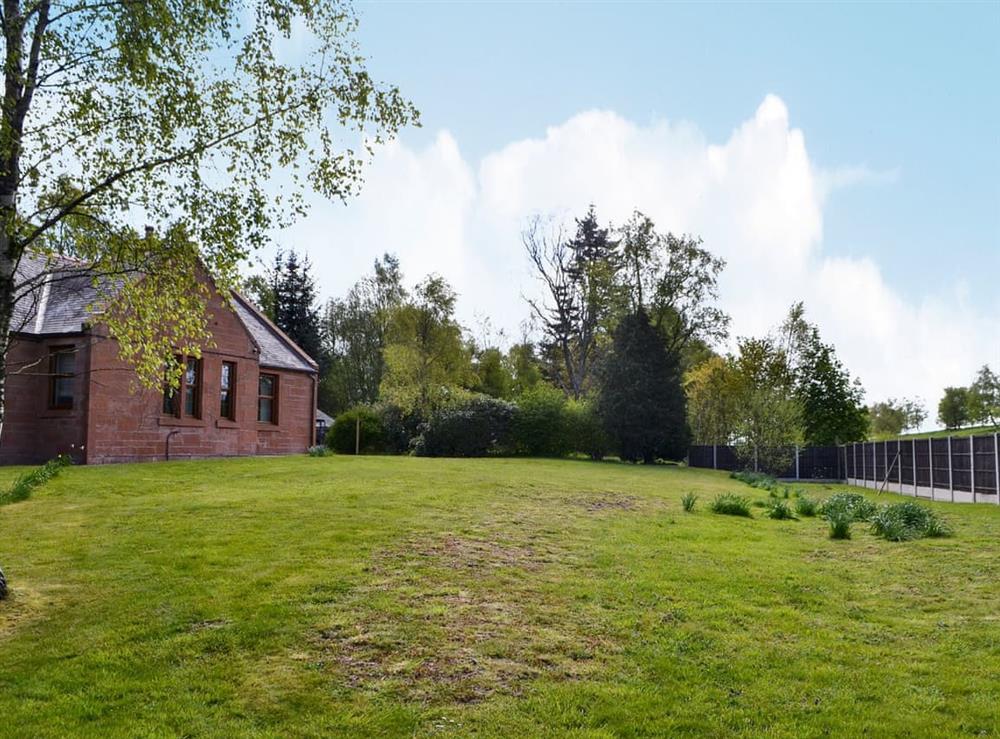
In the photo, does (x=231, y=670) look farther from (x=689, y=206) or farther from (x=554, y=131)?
(x=689, y=206)

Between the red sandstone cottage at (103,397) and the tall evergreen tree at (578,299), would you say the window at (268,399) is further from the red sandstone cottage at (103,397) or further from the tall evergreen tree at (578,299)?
the tall evergreen tree at (578,299)

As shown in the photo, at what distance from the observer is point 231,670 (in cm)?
596

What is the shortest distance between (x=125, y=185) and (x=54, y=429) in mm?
Result: 16194

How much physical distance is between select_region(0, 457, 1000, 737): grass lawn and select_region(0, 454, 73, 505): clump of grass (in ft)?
8.13

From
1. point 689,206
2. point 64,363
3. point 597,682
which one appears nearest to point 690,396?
point 689,206

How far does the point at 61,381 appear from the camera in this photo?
73.7 ft

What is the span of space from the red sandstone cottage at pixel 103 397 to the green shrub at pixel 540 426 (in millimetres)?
14357

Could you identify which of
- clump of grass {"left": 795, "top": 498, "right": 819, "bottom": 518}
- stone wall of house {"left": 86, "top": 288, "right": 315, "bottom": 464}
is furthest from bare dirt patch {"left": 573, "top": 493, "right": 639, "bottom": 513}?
stone wall of house {"left": 86, "top": 288, "right": 315, "bottom": 464}

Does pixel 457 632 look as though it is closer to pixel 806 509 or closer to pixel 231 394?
pixel 806 509

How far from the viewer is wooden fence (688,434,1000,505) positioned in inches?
864

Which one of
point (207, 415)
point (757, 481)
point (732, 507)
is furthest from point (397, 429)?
point (732, 507)

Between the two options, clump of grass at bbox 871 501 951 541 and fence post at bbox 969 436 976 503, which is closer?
clump of grass at bbox 871 501 951 541

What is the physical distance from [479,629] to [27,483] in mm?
12627

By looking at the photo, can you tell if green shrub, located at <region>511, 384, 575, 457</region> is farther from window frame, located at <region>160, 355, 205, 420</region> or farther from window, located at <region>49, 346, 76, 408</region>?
window, located at <region>49, 346, 76, 408</region>
